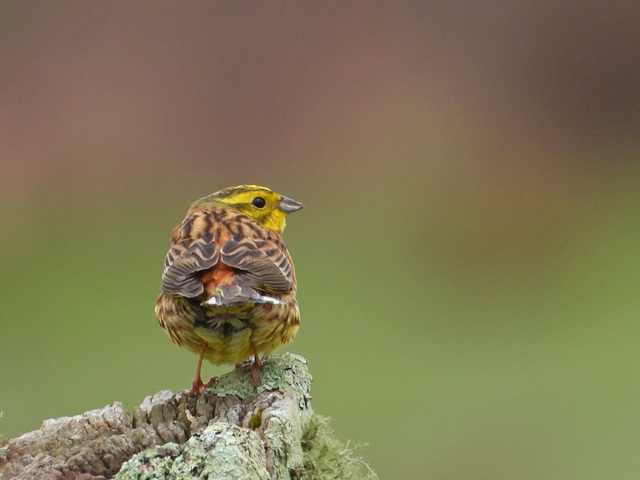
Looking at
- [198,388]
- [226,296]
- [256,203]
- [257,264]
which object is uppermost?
[256,203]

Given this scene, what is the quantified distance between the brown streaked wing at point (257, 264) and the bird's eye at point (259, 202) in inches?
25.5

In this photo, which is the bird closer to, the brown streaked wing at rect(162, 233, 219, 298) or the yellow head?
the brown streaked wing at rect(162, 233, 219, 298)

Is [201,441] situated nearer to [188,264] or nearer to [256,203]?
[188,264]

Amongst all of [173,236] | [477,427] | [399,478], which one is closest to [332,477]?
[173,236]

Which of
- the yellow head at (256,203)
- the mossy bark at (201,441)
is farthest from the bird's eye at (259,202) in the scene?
the mossy bark at (201,441)

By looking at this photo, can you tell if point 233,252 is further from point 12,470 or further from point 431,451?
point 431,451

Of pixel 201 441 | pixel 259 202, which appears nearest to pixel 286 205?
pixel 259 202

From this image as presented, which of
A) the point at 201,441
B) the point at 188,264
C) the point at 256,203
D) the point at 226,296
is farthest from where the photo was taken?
the point at 256,203

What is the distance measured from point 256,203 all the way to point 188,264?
951 millimetres

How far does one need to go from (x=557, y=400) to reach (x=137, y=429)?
238 inches

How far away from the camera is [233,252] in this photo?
12.4 ft

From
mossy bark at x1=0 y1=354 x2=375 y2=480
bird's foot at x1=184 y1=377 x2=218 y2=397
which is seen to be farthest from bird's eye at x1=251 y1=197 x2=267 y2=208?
mossy bark at x1=0 y1=354 x2=375 y2=480

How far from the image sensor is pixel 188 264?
12.2ft

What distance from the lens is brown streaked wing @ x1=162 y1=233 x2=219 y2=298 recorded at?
3.58 m
